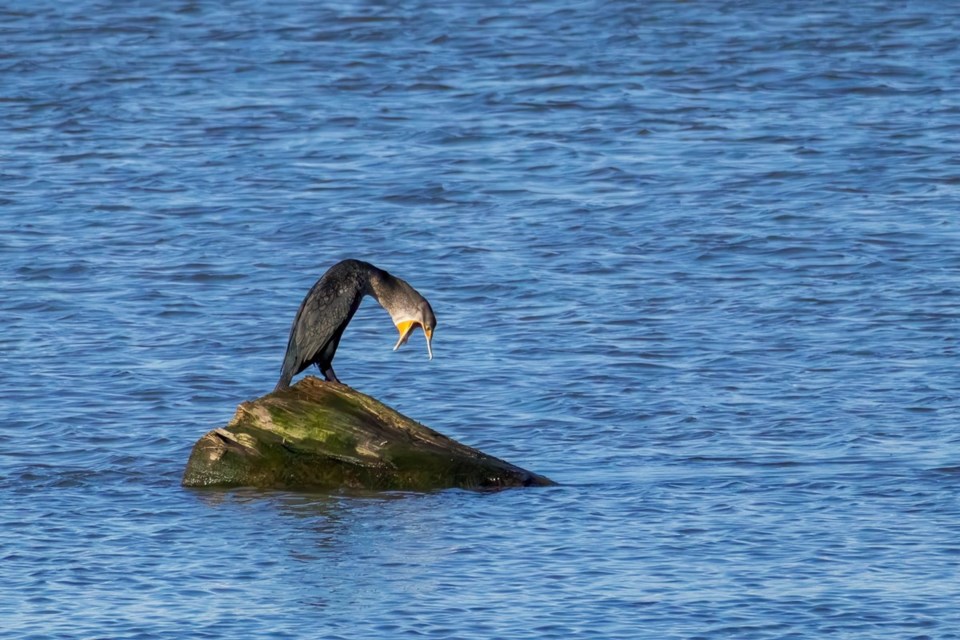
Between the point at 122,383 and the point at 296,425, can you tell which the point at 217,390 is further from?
the point at 296,425

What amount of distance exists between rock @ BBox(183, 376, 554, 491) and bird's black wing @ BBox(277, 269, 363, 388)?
0.28 metres

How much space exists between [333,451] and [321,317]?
749 mm

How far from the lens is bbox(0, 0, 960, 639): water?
847 centimetres

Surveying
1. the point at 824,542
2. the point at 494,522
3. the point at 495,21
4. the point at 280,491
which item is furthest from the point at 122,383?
the point at 495,21

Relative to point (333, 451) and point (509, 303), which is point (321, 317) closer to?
point (333, 451)

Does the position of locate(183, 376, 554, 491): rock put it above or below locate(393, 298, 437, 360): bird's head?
below

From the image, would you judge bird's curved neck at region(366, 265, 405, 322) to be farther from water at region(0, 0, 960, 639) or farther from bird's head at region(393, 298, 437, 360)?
water at region(0, 0, 960, 639)

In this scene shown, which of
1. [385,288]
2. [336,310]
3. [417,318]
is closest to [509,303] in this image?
[417,318]

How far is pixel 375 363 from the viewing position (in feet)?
43.3

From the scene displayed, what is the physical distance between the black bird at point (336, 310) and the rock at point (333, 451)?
29 centimetres

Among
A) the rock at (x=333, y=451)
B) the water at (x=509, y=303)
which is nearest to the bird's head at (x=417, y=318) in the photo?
the rock at (x=333, y=451)

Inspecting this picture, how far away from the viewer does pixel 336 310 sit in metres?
10.0

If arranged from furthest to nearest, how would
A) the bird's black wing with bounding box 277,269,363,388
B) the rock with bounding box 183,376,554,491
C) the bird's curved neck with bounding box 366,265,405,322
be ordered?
1. the bird's curved neck with bounding box 366,265,405,322
2. the bird's black wing with bounding box 277,269,363,388
3. the rock with bounding box 183,376,554,491

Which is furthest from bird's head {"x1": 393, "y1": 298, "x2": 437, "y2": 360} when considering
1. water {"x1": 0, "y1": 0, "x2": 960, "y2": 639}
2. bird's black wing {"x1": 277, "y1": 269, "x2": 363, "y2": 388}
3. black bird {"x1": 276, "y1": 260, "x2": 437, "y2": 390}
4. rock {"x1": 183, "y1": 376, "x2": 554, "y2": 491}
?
water {"x1": 0, "y1": 0, "x2": 960, "y2": 639}
